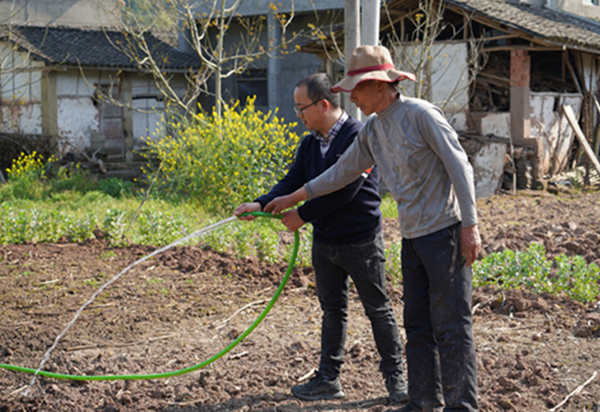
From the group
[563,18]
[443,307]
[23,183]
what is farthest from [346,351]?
[563,18]

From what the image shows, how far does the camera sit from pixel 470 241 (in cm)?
296

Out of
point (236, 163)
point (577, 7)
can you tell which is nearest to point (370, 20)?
point (236, 163)

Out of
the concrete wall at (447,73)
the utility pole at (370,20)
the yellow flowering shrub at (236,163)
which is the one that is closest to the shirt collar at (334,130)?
the utility pole at (370,20)

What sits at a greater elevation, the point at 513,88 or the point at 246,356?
the point at 513,88

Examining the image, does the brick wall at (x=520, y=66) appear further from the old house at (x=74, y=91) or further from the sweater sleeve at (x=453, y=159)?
the sweater sleeve at (x=453, y=159)

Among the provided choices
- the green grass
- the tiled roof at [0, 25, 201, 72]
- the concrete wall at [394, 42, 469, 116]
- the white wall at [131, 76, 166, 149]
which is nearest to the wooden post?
the concrete wall at [394, 42, 469, 116]

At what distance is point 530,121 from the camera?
47.2ft

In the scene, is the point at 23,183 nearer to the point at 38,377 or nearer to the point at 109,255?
the point at 109,255

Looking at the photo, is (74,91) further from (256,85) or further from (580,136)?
(580,136)

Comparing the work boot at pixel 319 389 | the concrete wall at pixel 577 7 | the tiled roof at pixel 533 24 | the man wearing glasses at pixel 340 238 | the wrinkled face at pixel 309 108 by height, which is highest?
the concrete wall at pixel 577 7

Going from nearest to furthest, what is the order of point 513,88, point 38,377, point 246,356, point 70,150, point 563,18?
point 38,377, point 246,356, point 513,88, point 563,18, point 70,150

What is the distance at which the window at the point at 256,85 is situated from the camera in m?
21.1

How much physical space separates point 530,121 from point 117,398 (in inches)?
503

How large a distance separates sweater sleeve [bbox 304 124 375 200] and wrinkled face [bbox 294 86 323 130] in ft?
0.83
